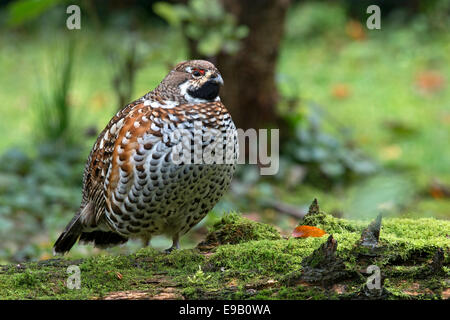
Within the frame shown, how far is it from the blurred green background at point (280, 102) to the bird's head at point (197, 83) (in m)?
0.98

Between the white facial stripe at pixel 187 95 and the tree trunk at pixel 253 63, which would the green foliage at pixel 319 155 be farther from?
the white facial stripe at pixel 187 95

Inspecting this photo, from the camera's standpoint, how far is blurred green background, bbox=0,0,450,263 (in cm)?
545

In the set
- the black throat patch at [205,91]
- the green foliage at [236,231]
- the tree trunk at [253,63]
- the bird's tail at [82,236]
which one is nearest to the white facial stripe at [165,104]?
the black throat patch at [205,91]

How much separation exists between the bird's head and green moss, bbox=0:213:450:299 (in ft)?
2.73

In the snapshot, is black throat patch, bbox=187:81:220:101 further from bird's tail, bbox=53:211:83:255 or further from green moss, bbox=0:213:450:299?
bird's tail, bbox=53:211:83:255

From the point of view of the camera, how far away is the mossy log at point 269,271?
9.03 feet

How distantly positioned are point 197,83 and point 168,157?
1.67 feet

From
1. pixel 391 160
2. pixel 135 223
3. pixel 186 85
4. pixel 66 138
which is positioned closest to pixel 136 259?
pixel 135 223

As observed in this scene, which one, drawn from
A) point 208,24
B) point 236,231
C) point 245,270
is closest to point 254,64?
point 208,24

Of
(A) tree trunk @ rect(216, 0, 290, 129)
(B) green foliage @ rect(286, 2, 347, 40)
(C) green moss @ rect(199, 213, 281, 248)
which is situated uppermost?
(B) green foliage @ rect(286, 2, 347, 40)

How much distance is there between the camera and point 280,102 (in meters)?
6.80

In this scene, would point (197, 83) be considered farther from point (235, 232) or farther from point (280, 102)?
point (280, 102)

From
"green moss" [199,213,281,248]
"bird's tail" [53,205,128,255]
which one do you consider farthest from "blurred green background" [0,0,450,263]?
"bird's tail" [53,205,128,255]
